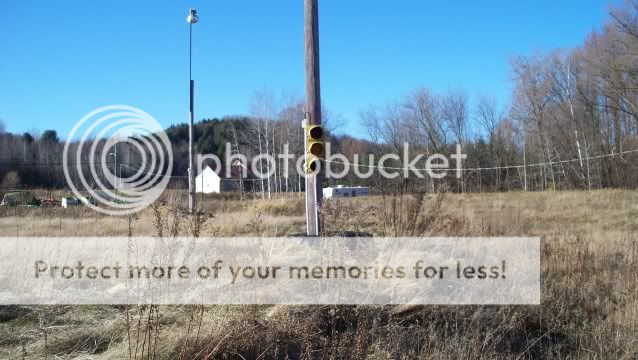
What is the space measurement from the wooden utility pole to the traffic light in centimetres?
41

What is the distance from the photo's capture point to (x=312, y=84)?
772cm

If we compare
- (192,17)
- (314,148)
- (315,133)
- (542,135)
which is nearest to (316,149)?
(314,148)

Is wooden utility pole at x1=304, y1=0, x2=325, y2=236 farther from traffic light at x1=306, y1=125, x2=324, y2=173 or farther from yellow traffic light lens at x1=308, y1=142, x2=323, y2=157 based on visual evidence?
yellow traffic light lens at x1=308, y1=142, x2=323, y2=157

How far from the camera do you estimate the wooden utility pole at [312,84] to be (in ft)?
23.9

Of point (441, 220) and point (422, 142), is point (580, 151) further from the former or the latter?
point (441, 220)

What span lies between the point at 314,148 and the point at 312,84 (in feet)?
5.17

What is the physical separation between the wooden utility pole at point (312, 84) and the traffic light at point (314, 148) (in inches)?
16.3

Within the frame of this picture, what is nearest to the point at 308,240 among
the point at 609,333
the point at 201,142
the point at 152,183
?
the point at 609,333

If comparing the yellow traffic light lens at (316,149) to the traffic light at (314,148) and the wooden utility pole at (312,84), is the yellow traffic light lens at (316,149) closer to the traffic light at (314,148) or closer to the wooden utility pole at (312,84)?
the traffic light at (314,148)

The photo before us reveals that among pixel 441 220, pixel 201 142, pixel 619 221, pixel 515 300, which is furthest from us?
pixel 201 142

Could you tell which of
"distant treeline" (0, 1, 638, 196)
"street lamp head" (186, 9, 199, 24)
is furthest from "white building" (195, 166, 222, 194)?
"street lamp head" (186, 9, 199, 24)

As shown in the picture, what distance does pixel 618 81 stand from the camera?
32031 mm

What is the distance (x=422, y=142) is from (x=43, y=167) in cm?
3848

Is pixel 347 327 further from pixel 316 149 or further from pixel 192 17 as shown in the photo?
pixel 192 17
